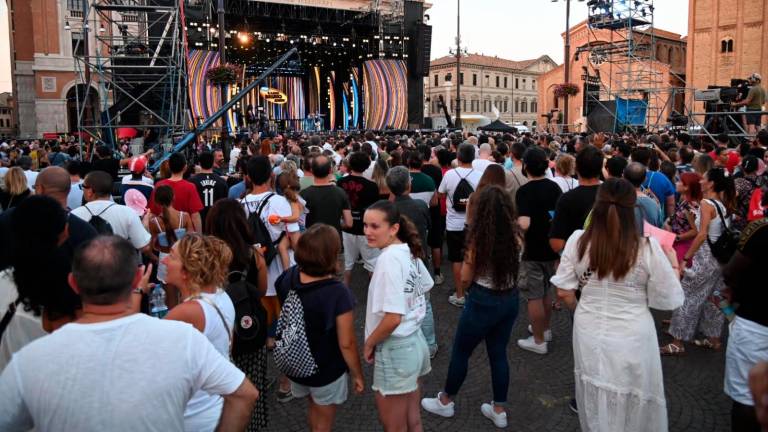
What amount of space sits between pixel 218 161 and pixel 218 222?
22.4ft

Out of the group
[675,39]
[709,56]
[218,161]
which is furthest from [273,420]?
[675,39]

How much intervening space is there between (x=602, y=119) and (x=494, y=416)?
18.8 m

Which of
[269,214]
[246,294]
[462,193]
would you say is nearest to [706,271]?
[462,193]

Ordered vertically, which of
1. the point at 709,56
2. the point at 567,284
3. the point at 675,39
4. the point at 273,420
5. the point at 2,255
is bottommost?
the point at 273,420

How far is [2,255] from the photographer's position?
3297 mm

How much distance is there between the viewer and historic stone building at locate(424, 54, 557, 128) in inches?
3088

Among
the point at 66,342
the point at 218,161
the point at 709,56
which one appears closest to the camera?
the point at 66,342

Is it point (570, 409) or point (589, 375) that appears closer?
point (589, 375)

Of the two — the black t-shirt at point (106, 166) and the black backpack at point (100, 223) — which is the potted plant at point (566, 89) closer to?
the black t-shirt at point (106, 166)

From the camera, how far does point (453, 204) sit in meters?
6.57

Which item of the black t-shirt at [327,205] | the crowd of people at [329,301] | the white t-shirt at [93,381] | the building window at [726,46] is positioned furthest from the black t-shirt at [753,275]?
the building window at [726,46]

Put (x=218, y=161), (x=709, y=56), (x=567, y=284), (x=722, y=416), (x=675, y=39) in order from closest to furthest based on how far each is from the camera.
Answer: (x=567, y=284), (x=722, y=416), (x=218, y=161), (x=709, y=56), (x=675, y=39)

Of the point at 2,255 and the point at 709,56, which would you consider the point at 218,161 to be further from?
the point at 709,56

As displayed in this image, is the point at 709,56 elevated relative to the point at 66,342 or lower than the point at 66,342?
elevated
